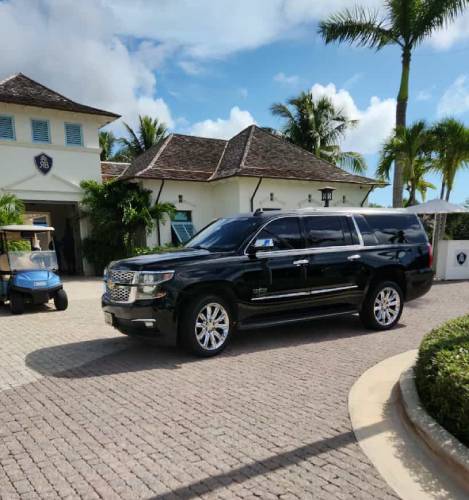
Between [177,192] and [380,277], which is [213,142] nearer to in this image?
[177,192]

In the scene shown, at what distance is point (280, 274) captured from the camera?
21.9ft

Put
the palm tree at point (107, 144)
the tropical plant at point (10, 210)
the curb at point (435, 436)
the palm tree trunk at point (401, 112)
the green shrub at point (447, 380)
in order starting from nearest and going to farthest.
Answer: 1. the curb at point (435, 436)
2. the green shrub at point (447, 380)
3. the tropical plant at point (10, 210)
4. the palm tree trunk at point (401, 112)
5. the palm tree at point (107, 144)

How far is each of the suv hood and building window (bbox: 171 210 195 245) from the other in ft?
42.1

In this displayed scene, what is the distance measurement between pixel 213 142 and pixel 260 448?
20871 mm

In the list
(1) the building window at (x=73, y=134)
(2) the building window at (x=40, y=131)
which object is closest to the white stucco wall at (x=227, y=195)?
(1) the building window at (x=73, y=134)

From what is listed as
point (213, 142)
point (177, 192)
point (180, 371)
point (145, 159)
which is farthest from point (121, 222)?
point (180, 371)

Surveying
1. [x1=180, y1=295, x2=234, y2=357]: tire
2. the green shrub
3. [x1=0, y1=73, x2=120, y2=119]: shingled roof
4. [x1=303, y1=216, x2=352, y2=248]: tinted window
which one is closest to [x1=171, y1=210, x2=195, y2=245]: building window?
[x1=0, y1=73, x2=120, y2=119]: shingled roof

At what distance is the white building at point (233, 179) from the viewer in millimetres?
19016

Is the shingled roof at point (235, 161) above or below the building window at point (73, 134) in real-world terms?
below

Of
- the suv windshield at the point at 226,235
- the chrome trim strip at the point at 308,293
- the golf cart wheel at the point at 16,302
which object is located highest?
the suv windshield at the point at 226,235

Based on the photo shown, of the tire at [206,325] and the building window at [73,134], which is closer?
the tire at [206,325]

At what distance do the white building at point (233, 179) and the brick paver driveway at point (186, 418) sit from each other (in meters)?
12.2

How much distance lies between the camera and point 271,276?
6590 mm

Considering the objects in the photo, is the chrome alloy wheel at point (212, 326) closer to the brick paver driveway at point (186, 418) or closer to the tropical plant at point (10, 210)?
the brick paver driveway at point (186, 418)
